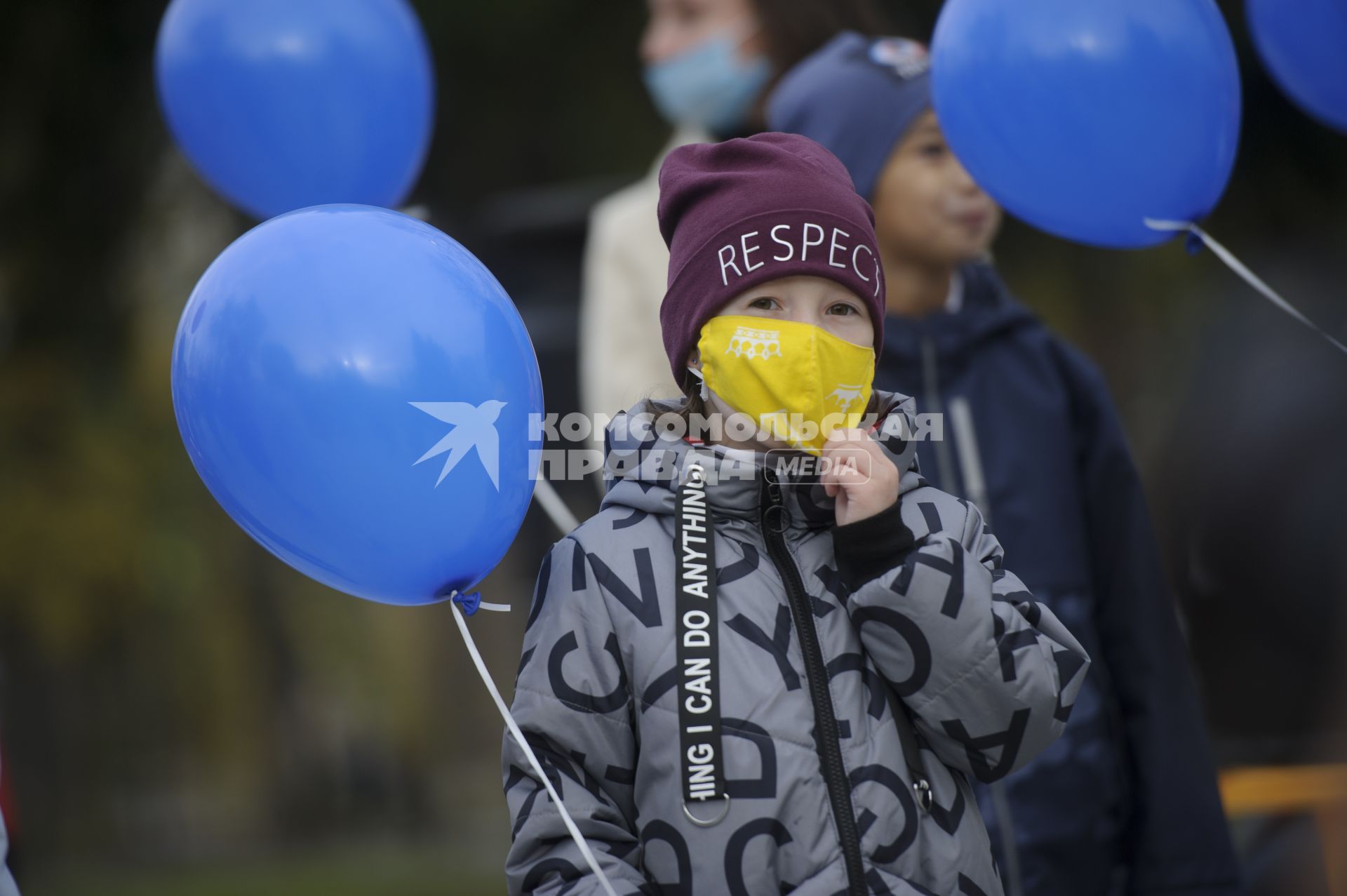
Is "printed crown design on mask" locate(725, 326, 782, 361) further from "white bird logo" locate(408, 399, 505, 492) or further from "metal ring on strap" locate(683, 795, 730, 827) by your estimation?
"metal ring on strap" locate(683, 795, 730, 827)

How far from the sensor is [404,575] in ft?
6.64

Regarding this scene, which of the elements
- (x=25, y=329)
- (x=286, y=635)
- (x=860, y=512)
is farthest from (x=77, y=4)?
(x=860, y=512)

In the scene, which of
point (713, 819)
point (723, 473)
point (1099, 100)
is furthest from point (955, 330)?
point (713, 819)

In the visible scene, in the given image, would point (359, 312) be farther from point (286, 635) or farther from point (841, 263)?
point (286, 635)

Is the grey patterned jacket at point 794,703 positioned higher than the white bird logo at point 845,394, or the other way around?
the white bird logo at point 845,394

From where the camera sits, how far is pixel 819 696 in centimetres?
190

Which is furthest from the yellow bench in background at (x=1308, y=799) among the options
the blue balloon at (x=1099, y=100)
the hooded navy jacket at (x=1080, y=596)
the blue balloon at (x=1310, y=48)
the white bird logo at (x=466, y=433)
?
the white bird logo at (x=466, y=433)

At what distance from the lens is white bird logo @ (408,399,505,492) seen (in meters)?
1.96

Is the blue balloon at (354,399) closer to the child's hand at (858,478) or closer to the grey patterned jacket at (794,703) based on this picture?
the grey patterned jacket at (794,703)

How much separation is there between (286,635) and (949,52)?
588cm

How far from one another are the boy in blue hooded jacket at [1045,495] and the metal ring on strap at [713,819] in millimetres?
1042

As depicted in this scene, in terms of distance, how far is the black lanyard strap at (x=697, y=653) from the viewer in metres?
1.87

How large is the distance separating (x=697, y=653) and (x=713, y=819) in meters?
0.21

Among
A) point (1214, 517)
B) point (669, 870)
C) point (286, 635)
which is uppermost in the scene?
point (669, 870)
